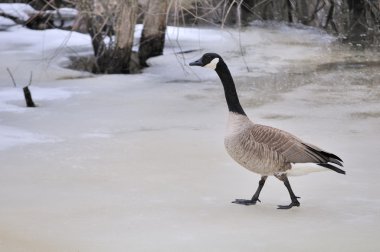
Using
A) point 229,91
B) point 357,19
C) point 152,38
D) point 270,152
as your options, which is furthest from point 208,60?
point 357,19

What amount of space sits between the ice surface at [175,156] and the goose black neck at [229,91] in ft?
2.29

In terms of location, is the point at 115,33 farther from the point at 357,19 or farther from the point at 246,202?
the point at 357,19

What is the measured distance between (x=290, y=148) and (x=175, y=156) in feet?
6.75

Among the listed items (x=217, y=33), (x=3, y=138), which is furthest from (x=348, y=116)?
(x=217, y=33)

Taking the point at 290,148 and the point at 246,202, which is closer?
the point at 290,148

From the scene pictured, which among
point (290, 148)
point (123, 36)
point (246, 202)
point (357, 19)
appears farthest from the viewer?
point (357, 19)

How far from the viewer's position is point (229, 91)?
604 centimetres

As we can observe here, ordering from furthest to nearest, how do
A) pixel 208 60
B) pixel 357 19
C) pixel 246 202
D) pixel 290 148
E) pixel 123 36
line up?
1. pixel 357 19
2. pixel 123 36
3. pixel 208 60
4. pixel 246 202
5. pixel 290 148

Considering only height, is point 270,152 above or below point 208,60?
below

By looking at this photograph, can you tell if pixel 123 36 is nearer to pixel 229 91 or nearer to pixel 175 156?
pixel 175 156

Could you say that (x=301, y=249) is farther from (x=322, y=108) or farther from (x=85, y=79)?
(x=85, y=79)

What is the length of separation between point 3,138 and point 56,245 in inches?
A: 127

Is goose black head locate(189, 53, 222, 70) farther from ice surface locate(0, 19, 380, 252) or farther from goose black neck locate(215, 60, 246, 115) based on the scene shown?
ice surface locate(0, 19, 380, 252)

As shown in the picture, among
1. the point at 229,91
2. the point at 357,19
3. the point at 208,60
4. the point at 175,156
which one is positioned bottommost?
the point at 357,19
